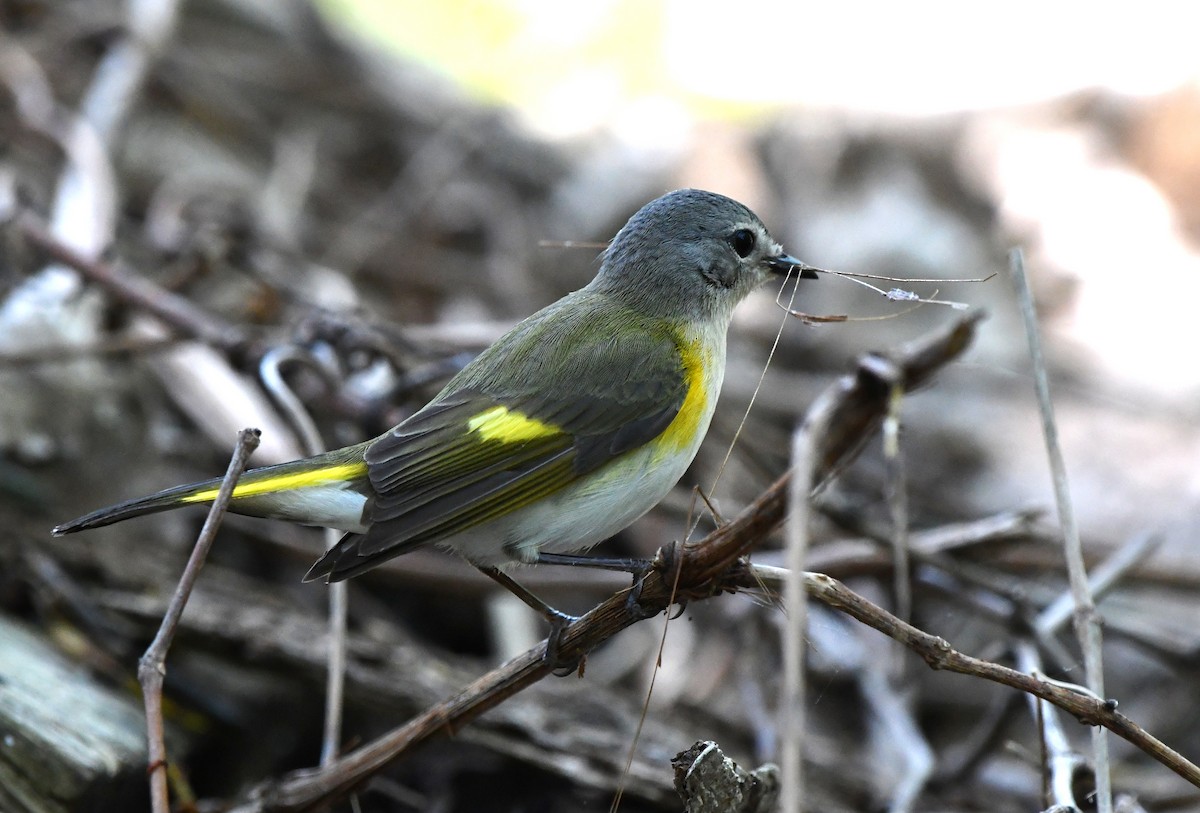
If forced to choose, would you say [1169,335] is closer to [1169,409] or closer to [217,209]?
[1169,409]

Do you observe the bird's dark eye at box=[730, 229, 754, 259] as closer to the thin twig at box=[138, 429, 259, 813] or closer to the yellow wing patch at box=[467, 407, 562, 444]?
the yellow wing patch at box=[467, 407, 562, 444]

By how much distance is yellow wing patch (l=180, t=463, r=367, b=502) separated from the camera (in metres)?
2.48

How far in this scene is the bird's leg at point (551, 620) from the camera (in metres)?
2.17

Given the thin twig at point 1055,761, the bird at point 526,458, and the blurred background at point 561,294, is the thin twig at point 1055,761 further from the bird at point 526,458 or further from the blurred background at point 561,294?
the bird at point 526,458

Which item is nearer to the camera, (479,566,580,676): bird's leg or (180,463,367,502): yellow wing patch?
(479,566,580,676): bird's leg

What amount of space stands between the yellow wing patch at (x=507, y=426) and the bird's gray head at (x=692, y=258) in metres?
0.64

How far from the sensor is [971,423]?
5.59 meters

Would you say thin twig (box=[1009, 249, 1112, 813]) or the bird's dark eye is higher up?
the bird's dark eye

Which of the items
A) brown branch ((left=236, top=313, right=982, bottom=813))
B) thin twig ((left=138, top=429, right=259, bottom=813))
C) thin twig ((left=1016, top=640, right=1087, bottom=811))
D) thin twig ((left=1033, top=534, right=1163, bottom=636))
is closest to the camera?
brown branch ((left=236, top=313, right=982, bottom=813))

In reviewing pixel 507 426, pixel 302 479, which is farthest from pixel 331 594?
pixel 507 426

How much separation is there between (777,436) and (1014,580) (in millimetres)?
1337

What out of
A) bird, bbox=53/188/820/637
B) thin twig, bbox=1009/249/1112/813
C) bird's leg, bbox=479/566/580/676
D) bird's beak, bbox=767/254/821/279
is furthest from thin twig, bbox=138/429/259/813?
bird's beak, bbox=767/254/821/279

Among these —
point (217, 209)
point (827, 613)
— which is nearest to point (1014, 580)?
point (827, 613)

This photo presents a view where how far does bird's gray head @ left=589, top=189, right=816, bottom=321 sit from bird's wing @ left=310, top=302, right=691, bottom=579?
0.75 ft
